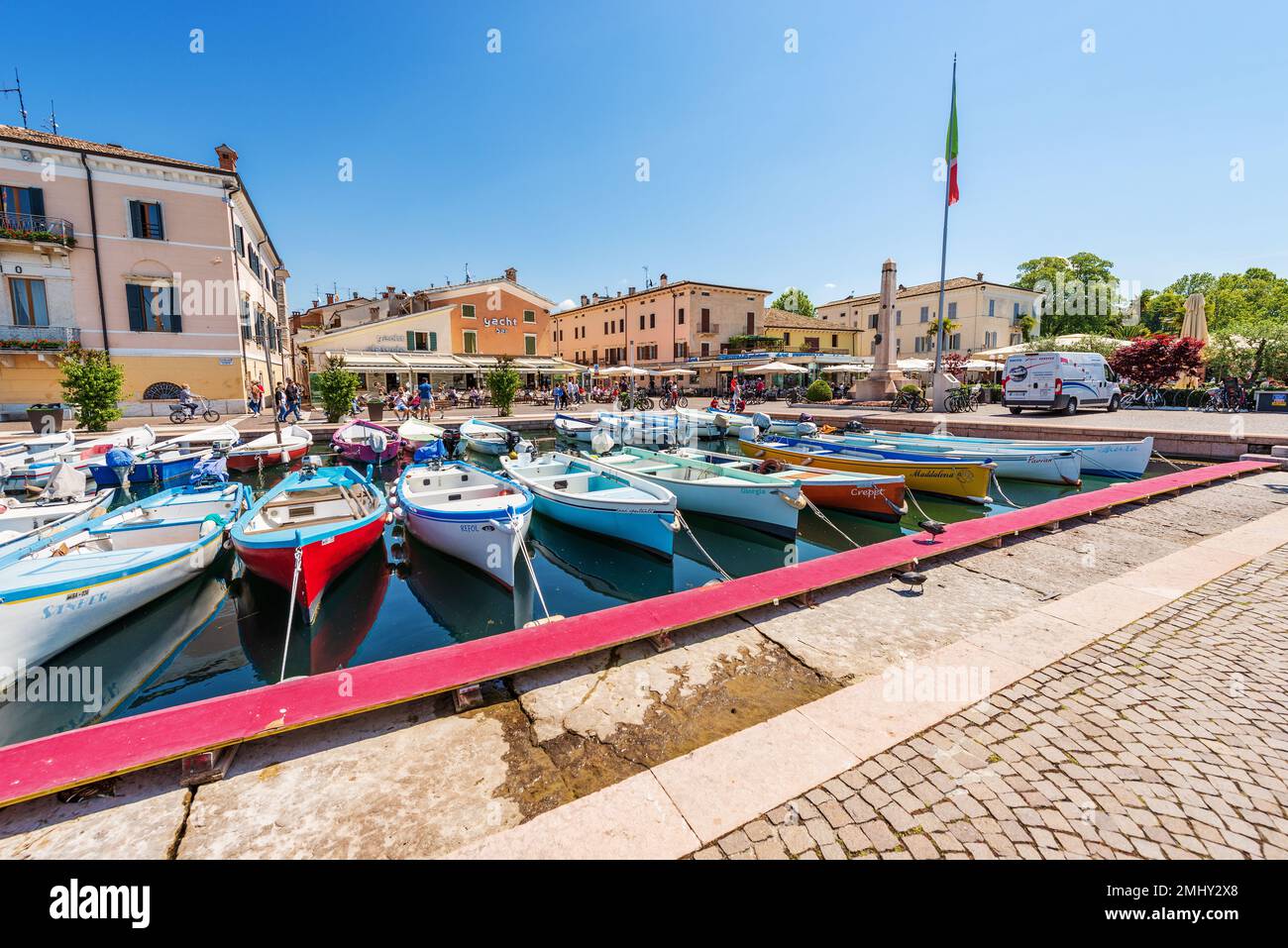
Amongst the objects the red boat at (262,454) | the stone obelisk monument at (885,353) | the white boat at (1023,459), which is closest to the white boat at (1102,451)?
the white boat at (1023,459)

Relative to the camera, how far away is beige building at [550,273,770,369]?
48156 millimetres

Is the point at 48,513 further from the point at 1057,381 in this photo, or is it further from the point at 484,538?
the point at 1057,381

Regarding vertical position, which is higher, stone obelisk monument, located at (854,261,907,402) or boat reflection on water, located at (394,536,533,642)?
stone obelisk monument, located at (854,261,907,402)

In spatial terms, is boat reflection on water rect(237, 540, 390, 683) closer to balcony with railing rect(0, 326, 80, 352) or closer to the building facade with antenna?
the building facade with antenna

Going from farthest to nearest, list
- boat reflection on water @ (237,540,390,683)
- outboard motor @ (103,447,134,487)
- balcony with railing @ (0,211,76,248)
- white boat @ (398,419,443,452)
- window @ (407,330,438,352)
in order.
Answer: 1. window @ (407,330,438,352)
2. balcony with railing @ (0,211,76,248)
3. white boat @ (398,419,443,452)
4. outboard motor @ (103,447,134,487)
5. boat reflection on water @ (237,540,390,683)

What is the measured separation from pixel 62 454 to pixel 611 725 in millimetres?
19501

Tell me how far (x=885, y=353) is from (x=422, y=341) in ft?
97.1

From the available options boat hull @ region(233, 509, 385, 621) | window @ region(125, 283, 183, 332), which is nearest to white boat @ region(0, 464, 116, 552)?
boat hull @ region(233, 509, 385, 621)

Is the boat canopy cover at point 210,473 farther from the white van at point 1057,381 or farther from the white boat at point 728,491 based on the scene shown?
the white van at point 1057,381

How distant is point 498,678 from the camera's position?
14.4 ft

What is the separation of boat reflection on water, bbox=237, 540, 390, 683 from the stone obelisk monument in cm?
2760

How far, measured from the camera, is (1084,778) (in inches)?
125

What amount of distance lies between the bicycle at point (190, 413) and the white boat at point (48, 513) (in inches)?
631

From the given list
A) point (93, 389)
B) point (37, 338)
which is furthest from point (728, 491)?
point (37, 338)
